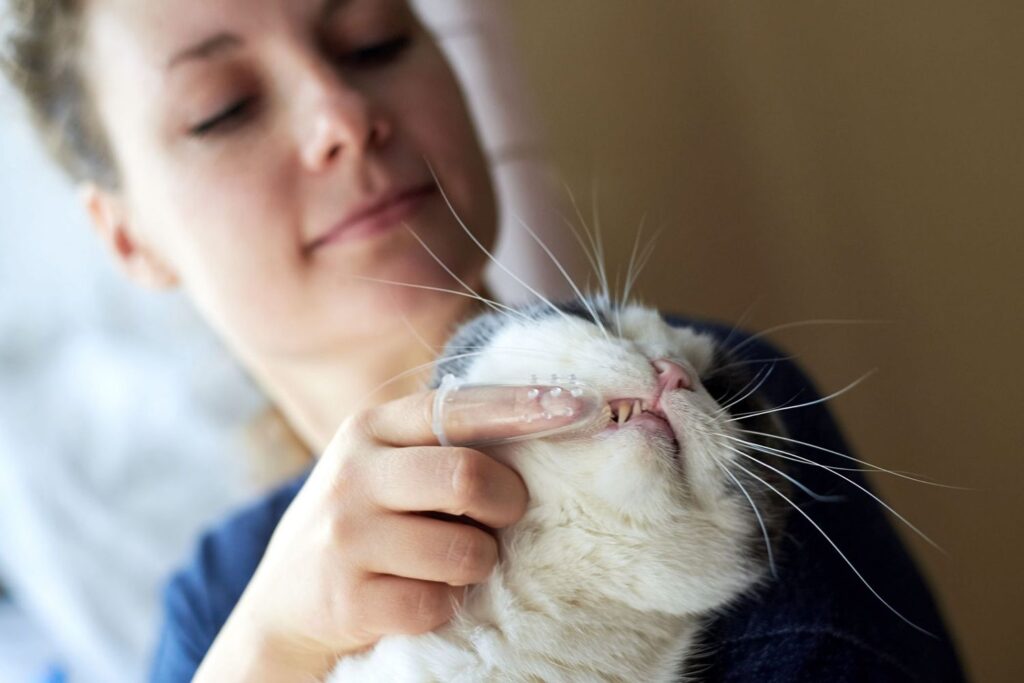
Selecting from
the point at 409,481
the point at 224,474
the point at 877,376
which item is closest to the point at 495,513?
the point at 409,481

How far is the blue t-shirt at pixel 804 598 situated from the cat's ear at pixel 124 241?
29 cm

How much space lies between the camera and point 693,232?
133 cm

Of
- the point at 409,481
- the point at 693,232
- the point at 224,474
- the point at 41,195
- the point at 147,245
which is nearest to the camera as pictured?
the point at 409,481

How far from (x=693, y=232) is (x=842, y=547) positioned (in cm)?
76

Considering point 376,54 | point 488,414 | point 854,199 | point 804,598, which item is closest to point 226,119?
point 376,54

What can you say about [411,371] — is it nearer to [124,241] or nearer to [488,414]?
[488,414]

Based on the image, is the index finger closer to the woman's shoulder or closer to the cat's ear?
the woman's shoulder

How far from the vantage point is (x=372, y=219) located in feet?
2.39

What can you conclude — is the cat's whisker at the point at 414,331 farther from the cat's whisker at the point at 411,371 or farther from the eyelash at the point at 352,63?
the eyelash at the point at 352,63

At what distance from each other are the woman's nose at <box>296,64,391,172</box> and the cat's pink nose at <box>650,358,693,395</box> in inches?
13.9

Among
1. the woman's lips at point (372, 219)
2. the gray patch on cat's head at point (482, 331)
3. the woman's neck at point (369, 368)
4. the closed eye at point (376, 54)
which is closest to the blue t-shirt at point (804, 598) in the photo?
the woman's neck at point (369, 368)

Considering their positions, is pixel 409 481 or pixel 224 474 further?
pixel 224 474

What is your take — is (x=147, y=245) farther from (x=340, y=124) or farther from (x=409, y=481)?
(x=409, y=481)

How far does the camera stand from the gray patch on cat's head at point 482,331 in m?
0.59
